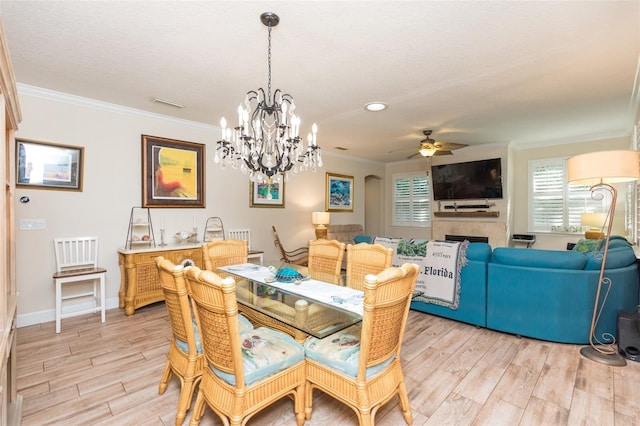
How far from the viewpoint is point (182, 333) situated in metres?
1.81

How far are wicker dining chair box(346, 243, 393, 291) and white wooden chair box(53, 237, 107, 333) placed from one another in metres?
2.74

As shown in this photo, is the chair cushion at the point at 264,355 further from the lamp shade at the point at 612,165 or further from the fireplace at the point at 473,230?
the fireplace at the point at 473,230

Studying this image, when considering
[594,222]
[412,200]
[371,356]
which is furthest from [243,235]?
[594,222]

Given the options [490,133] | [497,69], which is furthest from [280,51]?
[490,133]

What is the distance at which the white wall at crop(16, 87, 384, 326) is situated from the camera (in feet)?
10.6

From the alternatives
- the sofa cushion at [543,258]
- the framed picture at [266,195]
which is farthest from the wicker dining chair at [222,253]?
the sofa cushion at [543,258]

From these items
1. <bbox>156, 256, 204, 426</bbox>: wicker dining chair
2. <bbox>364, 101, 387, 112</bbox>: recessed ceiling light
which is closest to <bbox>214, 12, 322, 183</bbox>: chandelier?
<bbox>156, 256, 204, 426</bbox>: wicker dining chair

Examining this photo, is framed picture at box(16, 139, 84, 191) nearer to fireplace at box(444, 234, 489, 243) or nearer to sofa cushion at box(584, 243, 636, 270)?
sofa cushion at box(584, 243, 636, 270)

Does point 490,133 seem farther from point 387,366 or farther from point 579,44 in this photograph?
point 387,366

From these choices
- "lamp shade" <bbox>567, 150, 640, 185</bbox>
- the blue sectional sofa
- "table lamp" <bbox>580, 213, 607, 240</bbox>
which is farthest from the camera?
"table lamp" <bbox>580, 213, 607, 240</bbox>

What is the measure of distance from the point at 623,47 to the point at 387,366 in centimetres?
307

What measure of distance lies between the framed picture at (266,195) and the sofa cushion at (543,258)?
3539 mm

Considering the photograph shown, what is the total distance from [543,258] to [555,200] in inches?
140

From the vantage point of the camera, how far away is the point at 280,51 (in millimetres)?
2461
